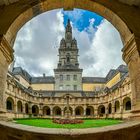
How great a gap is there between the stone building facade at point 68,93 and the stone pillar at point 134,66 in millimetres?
25022

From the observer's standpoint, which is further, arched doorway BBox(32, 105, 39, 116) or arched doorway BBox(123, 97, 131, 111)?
arched doorway BBox(32, 105, 39, 116)

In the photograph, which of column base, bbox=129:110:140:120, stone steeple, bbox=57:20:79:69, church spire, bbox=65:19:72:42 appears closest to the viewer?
column base, bbox=129:110:140:120

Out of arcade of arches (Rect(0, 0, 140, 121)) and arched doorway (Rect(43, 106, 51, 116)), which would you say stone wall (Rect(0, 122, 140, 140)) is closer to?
arcade of arches (Rect(0, 0, 140, 121))

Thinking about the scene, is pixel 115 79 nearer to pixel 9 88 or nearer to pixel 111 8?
pixel 9 88

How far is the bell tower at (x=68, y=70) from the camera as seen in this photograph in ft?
242

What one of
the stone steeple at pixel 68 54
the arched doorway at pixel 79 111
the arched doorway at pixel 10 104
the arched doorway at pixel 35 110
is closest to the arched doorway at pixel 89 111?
the arched doorway at pixel 79 111

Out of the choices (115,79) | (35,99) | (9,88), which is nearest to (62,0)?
(9,88)

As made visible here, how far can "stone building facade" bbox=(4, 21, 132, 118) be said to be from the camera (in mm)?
37438

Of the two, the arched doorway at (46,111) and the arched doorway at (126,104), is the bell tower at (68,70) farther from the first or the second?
the arched doorway at (126,104)

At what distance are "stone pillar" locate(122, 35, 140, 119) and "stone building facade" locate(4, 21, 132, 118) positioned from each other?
2502 cm

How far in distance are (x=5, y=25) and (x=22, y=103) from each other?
1598 inches

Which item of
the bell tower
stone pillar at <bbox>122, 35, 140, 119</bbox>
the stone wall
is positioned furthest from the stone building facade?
the stone wall

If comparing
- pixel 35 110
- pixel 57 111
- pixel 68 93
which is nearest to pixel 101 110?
pixel 68 93

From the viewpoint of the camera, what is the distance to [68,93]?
5866cm
